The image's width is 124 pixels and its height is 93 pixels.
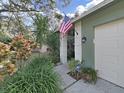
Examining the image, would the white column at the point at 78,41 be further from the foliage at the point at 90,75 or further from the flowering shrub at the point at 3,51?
the flowering shrub at the point at 3,51

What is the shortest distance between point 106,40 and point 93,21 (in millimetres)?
1373

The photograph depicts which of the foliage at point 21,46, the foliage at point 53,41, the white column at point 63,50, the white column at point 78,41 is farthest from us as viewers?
the foliage at point 53,41

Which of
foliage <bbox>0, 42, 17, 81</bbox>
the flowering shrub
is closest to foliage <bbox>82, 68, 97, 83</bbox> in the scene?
foliage <bbox>0, 42, 17, 81</bbox>

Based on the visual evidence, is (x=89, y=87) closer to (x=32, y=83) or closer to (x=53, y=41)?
(x=32, y=83)

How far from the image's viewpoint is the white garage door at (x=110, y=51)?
5945 mm

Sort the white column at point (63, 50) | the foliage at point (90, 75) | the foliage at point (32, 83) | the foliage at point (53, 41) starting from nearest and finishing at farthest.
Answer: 1. the foliage at point (32, 83)
2. the foliage at point (90, 75)
3. the white column at point (63, 50)
4. the foliage at point (53, 41)

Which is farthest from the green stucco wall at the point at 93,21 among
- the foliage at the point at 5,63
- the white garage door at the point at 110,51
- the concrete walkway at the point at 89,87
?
the foliage at the point at 5,63

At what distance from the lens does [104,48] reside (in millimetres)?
7059

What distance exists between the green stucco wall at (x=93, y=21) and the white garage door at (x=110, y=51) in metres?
0.23

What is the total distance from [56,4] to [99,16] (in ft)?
20.9

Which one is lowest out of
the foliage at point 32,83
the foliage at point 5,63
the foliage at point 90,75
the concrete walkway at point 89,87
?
the concrete walkway at point 89,87

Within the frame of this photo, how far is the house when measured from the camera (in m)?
5.95

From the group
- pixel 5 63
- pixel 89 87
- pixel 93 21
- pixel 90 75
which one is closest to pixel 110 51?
pixel 90 75

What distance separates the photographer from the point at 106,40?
6.88 metres
